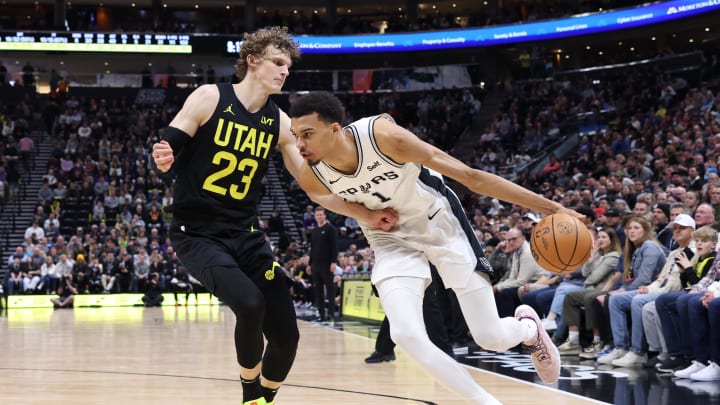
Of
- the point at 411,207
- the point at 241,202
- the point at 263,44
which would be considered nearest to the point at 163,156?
the point at 241,202

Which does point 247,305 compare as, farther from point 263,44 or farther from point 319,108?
point 263,44

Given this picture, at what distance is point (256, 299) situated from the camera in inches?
Result: 193

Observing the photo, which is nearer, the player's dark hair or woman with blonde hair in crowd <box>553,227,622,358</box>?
the player's dark hair

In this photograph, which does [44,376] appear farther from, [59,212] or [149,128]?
[149,128]

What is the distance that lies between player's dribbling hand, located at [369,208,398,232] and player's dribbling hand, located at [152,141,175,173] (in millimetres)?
1092

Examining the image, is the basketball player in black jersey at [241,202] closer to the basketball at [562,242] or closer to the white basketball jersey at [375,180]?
the white basketball jersey at [375,180]

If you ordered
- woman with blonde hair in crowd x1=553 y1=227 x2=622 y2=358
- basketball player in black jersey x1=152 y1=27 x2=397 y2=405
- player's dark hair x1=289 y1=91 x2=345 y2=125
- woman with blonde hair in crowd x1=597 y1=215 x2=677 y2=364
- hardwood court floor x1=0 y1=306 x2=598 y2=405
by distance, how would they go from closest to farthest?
player's dark hair x1=289 y1=91 x2=345 y2=125, basketball player in black jersey x1=152 y1=27 x2=397 y2=405, hardwood court floor x1=0 y1=306 x2=598 y2=405, woman with blonde hair in crowd x1=597 y1=215 x2=677 y2=364, woman with blonde hair in crowd x1=553 y1=227 x2=622 y2=358

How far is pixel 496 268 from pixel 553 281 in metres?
1.04

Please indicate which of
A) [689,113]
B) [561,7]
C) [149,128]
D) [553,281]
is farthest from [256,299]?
[561,7]

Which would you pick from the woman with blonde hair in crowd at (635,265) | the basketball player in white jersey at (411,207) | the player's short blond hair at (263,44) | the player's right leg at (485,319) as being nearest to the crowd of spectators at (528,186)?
the woman with blonde hair in crowd at (635,265)

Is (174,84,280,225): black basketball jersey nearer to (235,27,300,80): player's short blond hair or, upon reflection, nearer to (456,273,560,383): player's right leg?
(235,27,300,80): player's short blond hair

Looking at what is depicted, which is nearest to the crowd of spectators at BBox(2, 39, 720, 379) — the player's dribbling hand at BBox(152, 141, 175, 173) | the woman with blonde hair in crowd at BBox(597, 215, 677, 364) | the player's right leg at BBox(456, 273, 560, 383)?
the woman with blonde hair in crowd at BBox(597, 215, 677, 364)

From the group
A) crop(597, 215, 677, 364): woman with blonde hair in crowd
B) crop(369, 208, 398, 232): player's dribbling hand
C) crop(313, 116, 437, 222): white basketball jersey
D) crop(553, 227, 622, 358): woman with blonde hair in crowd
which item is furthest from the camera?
crop(553, 227, 622, 358): woman with blonde hair in crowd

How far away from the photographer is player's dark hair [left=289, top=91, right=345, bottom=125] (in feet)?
15.4
